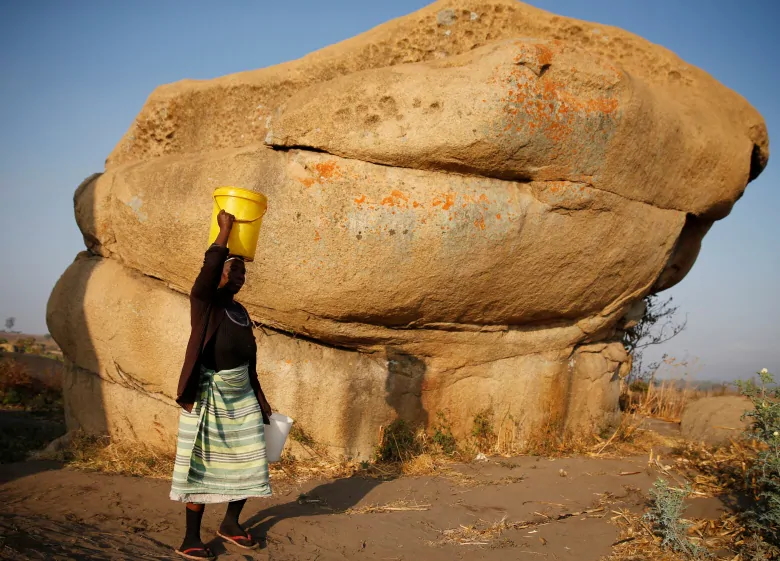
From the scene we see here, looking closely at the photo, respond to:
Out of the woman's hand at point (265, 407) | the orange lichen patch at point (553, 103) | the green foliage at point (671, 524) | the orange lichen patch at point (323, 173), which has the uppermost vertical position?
the orange lichen patch at point (553, 103)

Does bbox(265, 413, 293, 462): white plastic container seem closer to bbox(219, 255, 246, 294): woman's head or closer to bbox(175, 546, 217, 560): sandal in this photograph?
bbox(175, 546, 217, 560): sandal

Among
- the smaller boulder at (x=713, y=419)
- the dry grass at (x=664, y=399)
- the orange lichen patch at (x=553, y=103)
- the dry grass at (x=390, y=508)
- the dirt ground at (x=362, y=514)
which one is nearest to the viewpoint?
the dirt ground at (x=362, y=514)

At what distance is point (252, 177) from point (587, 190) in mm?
2856

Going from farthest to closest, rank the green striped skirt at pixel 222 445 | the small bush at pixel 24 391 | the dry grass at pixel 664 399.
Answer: the small bush at pixel 24 391
the dry grass at pixel 664 399
the green striped skirt at pixel 222 445

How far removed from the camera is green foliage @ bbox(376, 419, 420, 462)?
19.9 ft

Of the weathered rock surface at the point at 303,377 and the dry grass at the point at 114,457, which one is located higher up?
the weathered rock surface at the point at 303,377

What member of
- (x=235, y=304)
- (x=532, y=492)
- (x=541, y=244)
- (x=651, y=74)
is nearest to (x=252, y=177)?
(x=235, y=304)

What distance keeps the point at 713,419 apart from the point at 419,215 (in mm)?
4260

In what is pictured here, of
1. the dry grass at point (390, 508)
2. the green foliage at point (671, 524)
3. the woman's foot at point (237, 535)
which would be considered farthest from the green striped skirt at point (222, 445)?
the green foliage at point (671, 524)

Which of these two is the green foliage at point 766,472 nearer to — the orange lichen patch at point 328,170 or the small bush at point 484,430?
the small bush at point 484,430

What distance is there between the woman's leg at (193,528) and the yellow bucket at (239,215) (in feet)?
4.76

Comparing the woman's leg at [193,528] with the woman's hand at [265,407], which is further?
the woman's hand at [265,407]

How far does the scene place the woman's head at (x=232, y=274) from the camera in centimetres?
400

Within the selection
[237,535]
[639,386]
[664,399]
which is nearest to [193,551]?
[237,535]
